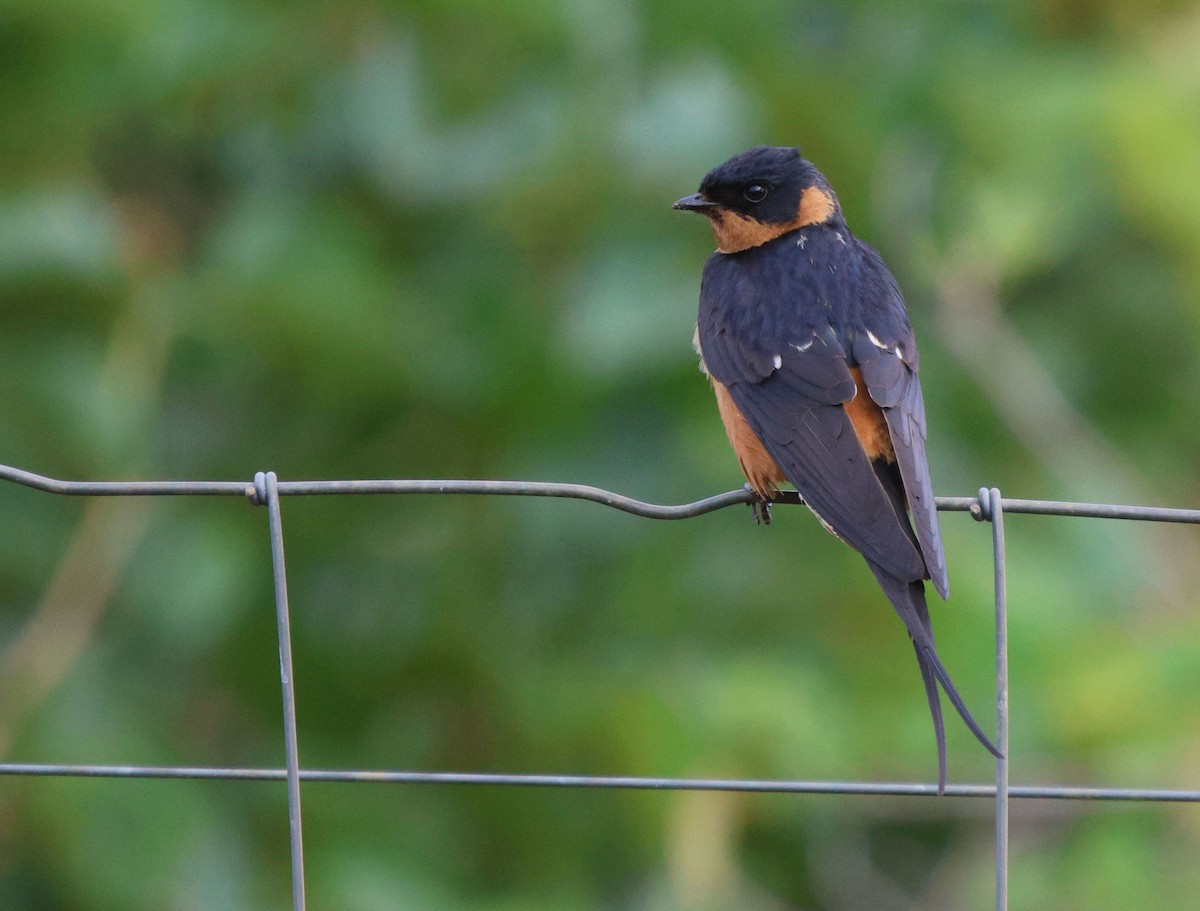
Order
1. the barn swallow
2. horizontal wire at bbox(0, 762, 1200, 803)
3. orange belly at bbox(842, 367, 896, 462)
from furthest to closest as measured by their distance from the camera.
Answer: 1. orange belly at bbox(842, 367, 896, 462)
2. the barn swallow
3. horizontal wire at bbox(0, 762, 1200, 803)

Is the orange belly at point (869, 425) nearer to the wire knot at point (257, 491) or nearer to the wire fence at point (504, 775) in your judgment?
the wire fence at point (504, 775)

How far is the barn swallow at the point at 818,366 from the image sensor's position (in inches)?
112

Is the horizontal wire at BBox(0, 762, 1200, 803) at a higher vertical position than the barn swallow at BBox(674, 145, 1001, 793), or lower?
lower

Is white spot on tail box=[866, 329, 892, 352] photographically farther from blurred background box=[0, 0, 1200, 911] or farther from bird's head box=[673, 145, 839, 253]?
blurred background box=[0, 0, 1200, 911]

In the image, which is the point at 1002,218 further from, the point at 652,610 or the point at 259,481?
the point at 259,481

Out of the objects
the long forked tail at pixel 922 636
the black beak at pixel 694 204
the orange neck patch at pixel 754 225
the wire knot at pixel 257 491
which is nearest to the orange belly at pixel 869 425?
the long forked tail at pixel 922 636

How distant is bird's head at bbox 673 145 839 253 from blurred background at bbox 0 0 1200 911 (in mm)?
321

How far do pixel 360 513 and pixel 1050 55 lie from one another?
2406 mm

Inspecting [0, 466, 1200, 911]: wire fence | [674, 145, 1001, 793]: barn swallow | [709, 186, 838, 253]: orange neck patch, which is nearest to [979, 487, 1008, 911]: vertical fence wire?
[0, 466, 1200, 911]: wire fence

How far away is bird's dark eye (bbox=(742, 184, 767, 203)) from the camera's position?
3.83m

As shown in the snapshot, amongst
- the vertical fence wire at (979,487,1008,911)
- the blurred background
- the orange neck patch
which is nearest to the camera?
the vertical fence wire at (979,487,1008,911)

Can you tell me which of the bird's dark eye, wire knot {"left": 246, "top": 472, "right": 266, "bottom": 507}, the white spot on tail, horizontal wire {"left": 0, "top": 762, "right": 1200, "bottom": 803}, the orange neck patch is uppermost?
the bird's dark eye

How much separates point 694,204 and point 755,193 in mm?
146

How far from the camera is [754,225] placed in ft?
12.5
